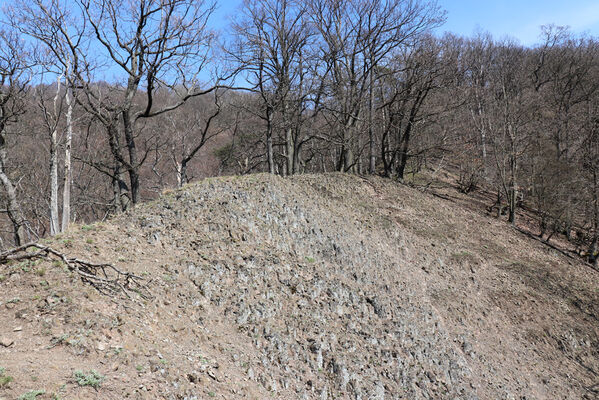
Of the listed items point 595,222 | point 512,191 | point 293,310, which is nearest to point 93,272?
point 293,310

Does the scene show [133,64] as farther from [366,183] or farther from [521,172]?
[521,172]

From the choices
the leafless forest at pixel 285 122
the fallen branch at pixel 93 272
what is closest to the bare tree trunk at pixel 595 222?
the leafless forest at pixel 285 122

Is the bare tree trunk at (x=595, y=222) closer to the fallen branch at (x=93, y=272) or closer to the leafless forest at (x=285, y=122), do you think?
the leafless forest at (x=285, y=122)

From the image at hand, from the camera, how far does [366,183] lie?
1755cm

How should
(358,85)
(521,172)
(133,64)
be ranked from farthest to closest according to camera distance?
(521,172)
(358,85)
(133,64)

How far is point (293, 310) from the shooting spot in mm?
7898

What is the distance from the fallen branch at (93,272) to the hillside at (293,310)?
0.17 meters

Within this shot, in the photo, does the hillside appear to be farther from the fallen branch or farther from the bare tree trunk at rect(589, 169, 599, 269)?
the bare tree trunk at rect(589, 169, 599, 269)

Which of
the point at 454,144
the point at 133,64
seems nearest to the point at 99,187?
the point at 133,64

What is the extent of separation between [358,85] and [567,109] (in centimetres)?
2174

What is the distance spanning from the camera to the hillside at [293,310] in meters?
4.71

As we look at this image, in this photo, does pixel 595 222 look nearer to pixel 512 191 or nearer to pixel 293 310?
pixel 512 191

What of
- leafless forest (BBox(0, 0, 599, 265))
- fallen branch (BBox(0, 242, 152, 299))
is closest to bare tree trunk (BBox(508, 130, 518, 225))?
leafless forest (BBox(0, 0, 599, 265))

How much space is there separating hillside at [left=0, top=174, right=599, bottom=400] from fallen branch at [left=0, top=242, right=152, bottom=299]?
0.17 metres
